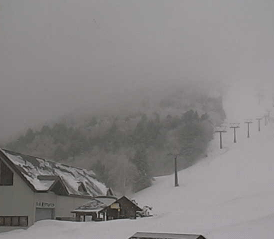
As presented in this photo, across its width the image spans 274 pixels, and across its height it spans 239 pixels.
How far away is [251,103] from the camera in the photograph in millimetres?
10953

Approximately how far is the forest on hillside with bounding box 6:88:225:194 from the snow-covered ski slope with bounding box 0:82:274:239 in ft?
1.62

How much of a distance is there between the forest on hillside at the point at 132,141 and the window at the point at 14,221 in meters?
2.48

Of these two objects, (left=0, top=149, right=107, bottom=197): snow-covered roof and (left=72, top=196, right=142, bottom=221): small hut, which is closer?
(left=72, top=196, right=142, bottom=221): small hut

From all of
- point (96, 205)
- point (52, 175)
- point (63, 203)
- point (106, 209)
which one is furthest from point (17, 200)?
point (106, 209)

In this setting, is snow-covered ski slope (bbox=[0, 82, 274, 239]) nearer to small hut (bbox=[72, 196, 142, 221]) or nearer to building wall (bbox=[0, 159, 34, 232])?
small hut (bbox=[72, 196, 142, 221])

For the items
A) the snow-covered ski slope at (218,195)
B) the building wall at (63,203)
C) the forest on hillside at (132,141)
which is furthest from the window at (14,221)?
the forest on hillside at (132,141)

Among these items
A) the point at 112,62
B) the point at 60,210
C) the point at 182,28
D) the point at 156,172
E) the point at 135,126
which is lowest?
the point at 60,210

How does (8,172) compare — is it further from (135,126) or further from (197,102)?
(197,102)

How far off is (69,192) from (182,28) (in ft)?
16.2

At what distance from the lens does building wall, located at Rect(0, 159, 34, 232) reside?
423 inches

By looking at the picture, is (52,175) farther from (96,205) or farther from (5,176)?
(96,205)

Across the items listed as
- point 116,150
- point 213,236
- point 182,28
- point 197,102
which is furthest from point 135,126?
point 213,236

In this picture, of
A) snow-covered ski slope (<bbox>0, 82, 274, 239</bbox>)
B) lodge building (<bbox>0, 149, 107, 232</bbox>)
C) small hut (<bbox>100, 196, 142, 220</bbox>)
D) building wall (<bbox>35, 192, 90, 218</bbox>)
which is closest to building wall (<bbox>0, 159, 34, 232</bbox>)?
lodge building (<bbox>0, 149, 107, 232</bbox>)

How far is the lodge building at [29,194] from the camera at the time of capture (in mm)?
10758
